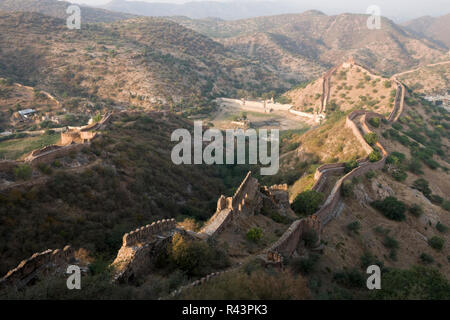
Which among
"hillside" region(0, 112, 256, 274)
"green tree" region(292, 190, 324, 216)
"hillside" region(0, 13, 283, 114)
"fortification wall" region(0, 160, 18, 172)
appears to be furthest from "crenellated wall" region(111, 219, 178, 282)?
"hillside" region(0, 13, 283, 114)

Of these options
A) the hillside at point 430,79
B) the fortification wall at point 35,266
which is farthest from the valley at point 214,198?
the hillside at point 430,79

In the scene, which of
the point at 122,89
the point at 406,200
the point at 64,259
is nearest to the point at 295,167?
the point at 406,200

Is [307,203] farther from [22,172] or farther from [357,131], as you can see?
[22,172]

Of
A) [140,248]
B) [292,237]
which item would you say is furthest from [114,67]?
[140,248]

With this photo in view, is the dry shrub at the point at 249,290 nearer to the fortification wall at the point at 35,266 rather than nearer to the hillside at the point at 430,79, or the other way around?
the fortification wall at the point at 35,266

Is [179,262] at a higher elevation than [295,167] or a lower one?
higher
